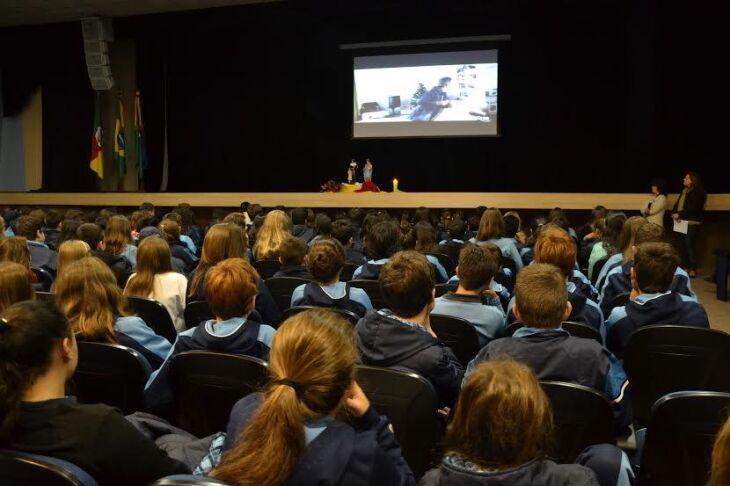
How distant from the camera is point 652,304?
2803 millimetres

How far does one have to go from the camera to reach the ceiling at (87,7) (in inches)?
404

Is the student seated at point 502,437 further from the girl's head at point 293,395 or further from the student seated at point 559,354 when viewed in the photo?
the student seated at point 559,354

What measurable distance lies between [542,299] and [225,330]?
118cm

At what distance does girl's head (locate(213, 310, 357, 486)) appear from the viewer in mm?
1202

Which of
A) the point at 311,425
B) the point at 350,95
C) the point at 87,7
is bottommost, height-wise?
the point at 311,425

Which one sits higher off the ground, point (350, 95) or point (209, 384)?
point (350, 95)

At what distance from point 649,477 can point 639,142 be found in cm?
908

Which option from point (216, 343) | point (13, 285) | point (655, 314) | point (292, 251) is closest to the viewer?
point (216, 343)

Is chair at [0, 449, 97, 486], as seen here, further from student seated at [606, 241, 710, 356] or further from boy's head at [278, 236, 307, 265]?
boy's head at [278, 236, 307, 265]

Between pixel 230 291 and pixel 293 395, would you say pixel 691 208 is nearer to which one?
pixel 230 291

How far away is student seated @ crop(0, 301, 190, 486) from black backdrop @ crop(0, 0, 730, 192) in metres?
8.78

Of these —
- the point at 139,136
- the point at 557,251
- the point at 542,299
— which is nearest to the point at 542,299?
the point at 542,299

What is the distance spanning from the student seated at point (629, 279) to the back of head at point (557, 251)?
0.36 metres

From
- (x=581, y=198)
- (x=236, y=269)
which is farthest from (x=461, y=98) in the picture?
(x=236, y=269)
